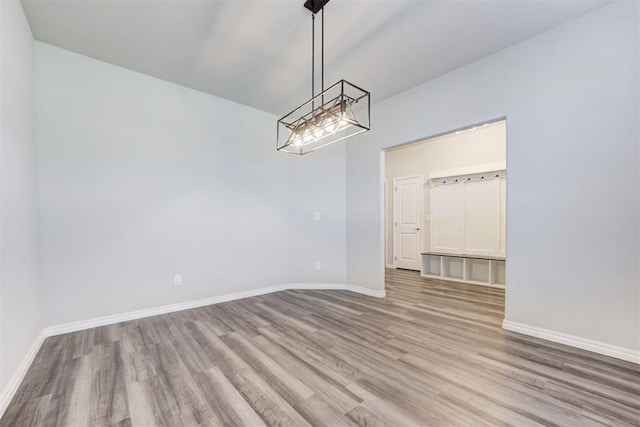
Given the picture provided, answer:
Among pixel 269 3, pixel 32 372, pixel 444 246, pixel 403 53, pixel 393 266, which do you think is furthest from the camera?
pixel 393 266

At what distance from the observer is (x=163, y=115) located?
10.6 ft

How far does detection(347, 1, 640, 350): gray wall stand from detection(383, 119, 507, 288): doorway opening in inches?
60.5

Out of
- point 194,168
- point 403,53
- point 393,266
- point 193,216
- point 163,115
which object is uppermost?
point 403,53

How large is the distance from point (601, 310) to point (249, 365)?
2822 millimetres

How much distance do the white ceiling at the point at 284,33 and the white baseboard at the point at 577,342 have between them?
271cm

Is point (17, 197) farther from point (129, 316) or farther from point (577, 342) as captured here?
point (577, 342)

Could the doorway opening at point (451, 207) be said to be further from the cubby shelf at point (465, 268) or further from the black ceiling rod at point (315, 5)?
the black ceiling rod at point (315, 5)

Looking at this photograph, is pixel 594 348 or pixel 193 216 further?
pixel 193 216

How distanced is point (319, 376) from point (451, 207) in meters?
4.48

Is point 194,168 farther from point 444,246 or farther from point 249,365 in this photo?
point 444,246

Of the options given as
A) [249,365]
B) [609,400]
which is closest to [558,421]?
[609,400]

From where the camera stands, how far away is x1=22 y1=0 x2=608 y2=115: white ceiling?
2.16m

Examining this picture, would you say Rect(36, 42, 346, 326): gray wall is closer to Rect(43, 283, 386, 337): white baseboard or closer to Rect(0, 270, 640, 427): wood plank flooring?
Rect(43, 283, 386, 337): white baseboard

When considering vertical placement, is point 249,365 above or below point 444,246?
below
